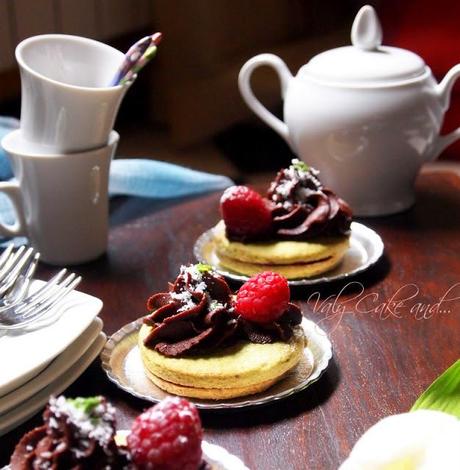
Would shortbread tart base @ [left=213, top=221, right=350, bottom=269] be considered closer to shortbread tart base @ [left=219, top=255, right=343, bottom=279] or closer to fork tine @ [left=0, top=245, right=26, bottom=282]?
shortbread tart base @ [left=219, top=255, right=343, bottom=279]

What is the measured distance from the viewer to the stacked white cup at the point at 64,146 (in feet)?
4.06

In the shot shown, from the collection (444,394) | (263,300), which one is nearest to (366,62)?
(263,300)

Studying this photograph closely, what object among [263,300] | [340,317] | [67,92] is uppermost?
[67,92]

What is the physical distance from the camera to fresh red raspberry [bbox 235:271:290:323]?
3.17 ft

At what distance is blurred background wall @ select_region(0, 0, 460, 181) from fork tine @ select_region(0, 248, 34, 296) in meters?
1.24

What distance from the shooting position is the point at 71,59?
1325mm

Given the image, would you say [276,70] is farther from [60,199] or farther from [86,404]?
[86,404]

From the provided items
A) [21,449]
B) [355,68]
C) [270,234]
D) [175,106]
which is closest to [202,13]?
[175,106]

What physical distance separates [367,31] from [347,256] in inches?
15.9

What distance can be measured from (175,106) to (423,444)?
6.38ft

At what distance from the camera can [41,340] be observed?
3.09 feet

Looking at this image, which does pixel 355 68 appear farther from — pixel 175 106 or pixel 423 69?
pixel 175 106

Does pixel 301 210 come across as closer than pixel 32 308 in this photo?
No

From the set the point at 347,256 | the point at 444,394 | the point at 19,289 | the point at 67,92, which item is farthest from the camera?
the point at 347,256
